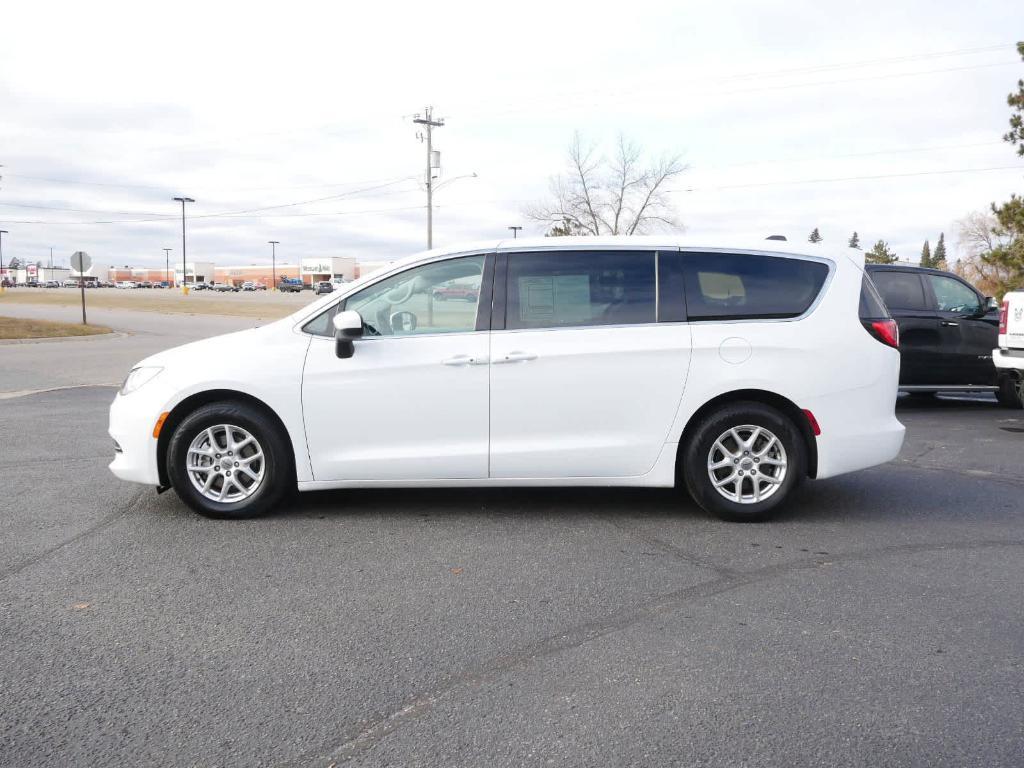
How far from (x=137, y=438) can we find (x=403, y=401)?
Result: 1715 mm

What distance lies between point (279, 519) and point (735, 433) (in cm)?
295

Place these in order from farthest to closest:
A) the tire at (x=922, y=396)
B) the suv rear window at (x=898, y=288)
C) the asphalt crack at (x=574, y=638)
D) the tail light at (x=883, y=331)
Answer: the tire at (x=922, y=396)
the suv rear window at (x=898, y=288)
the tail light at (x=883, y=331)
the asphalt crack at (x=574, y=638)

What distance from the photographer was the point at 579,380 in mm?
5535

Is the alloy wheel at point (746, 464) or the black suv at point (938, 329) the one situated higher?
the black suv at point (938, 329)

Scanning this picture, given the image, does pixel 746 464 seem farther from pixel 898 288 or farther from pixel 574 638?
pixel 898 288

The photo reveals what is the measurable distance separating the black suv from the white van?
3.61 ft

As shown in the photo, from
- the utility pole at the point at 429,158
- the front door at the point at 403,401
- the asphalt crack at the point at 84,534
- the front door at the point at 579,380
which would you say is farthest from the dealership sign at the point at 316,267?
the front door at the point at 579,380

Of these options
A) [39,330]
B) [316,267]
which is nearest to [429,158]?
[39,330]

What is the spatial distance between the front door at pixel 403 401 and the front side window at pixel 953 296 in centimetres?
824

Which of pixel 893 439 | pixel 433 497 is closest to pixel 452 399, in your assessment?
pixel 433 497

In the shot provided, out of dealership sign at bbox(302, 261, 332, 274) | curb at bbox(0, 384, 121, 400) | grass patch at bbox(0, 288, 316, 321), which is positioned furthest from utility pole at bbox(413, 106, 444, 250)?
dealership sign at bbox(302, 261, 332, 274)

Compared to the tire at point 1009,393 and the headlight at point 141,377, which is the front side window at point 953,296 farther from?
the headlight at point 141,377

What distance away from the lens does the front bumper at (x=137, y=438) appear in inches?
221

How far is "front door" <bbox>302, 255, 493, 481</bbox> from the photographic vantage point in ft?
18.1
